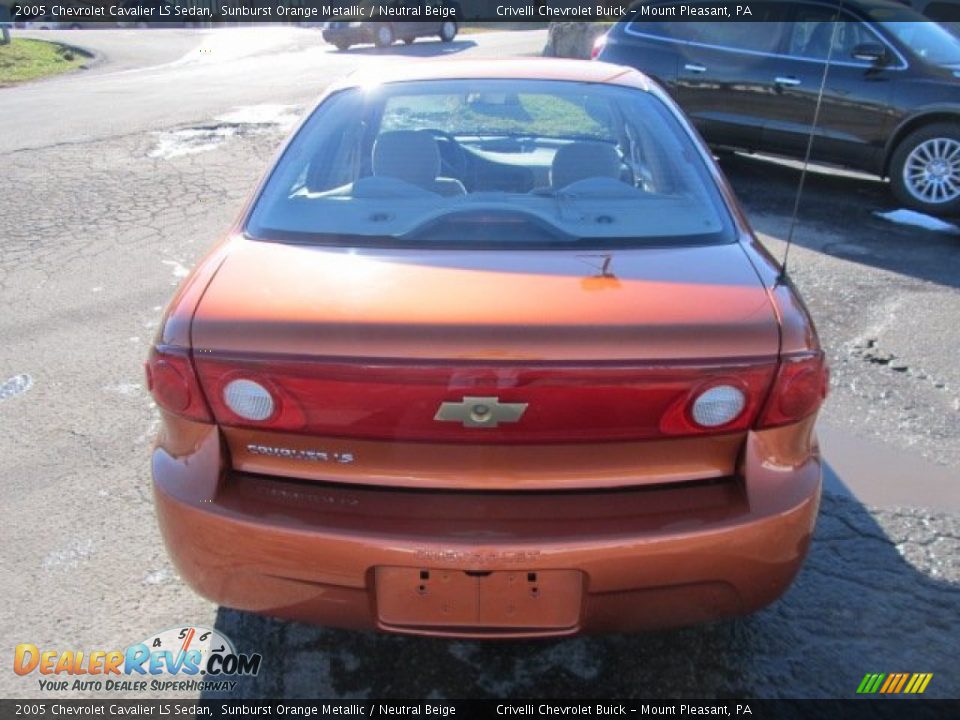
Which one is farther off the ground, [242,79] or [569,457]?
[569,457]

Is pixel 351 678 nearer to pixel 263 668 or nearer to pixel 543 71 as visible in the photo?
pixel 263 668

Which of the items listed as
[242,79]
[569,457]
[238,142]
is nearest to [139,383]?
[569,457]

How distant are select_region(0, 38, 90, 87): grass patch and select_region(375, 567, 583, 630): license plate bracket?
55.1 feet

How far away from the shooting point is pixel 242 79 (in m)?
15.2

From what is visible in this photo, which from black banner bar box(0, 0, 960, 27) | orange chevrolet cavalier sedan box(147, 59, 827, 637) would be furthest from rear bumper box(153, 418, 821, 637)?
black banner bar box(0, 0, 960, 27)

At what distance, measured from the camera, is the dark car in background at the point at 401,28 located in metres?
23.5

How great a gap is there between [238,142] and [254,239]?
732cm

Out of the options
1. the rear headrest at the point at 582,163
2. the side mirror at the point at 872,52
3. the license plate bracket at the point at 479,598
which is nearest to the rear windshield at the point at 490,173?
the rear headrest at the point at 582,163

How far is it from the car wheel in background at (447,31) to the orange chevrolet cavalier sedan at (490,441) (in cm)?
2606

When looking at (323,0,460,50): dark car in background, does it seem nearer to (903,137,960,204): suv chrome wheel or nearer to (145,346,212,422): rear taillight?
(903,137,960,204): suv chrome wheel

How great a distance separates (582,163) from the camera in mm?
2797

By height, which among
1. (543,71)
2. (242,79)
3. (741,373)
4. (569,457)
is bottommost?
(242,79)

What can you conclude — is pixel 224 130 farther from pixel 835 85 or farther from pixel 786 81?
pixel 835 85

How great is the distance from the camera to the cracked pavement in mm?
2379
